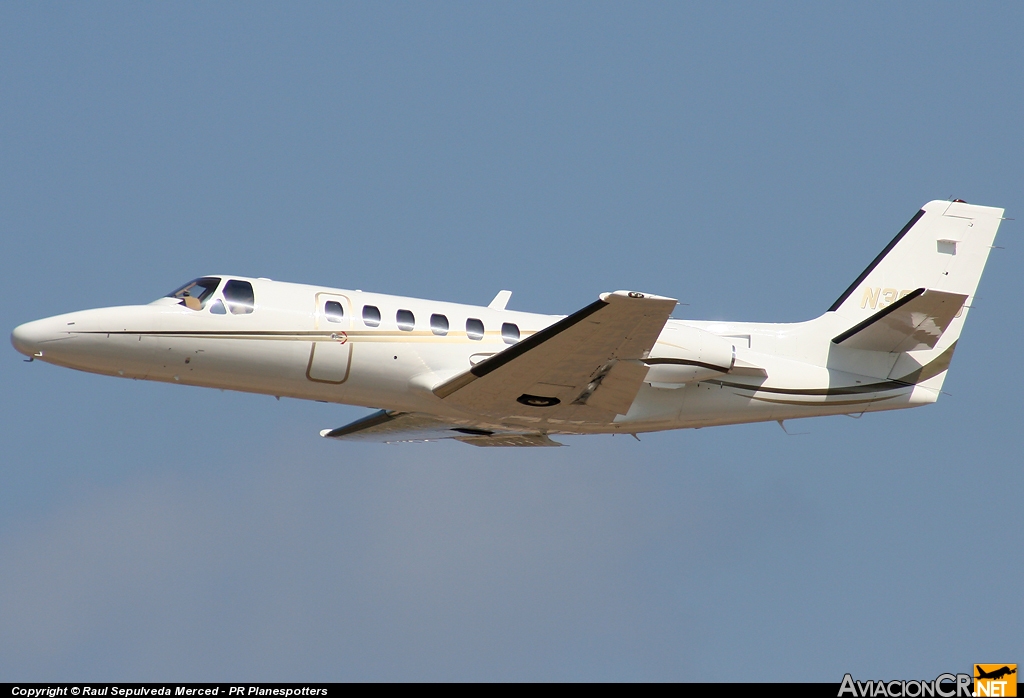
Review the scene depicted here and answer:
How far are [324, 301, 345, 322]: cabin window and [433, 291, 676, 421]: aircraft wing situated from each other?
1972 millimetres

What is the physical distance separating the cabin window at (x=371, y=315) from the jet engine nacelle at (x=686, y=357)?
454 cm

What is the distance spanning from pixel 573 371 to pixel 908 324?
20.6ft

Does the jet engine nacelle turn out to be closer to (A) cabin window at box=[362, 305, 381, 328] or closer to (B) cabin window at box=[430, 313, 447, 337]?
(B) cabin window at box=[430, 313, 447, 337]

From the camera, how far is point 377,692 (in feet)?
57.4

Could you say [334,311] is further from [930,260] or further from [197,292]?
[930,260]

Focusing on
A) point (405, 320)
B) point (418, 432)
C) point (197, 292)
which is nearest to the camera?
point (197, 292)

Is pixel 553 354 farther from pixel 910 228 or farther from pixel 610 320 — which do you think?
pixel 910 228

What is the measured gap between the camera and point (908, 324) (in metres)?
21.7

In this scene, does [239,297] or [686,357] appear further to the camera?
[686,357]

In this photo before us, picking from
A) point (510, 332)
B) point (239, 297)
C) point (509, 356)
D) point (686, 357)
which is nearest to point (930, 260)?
point (686, 357)

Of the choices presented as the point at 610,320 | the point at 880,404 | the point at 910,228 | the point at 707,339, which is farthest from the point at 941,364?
the point at 610,320

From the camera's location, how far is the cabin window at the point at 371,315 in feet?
66.6

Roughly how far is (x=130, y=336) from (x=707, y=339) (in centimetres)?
952

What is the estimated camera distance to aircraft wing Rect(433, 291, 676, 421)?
59.7 feet
